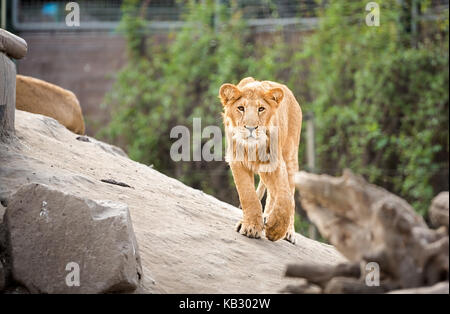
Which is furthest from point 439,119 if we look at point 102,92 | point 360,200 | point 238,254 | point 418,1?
point 360,200

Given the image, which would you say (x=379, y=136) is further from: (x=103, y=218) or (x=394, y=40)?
(x=103, y=218)

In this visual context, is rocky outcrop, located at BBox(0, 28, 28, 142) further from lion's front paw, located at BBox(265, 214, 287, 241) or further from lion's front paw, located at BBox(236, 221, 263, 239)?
lion's front paw, located at BBox(265, 214, 287, 241)

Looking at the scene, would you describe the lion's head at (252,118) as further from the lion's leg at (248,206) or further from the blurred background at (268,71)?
the blurred background at (268,71)

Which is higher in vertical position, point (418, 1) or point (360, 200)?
point (418, 1)

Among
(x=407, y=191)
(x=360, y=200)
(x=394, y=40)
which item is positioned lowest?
(x=407, y=191)

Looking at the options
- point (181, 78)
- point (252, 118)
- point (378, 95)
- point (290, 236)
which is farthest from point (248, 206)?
point (181, 78)

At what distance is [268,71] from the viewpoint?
1096cm

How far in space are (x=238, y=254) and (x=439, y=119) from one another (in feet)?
21.8

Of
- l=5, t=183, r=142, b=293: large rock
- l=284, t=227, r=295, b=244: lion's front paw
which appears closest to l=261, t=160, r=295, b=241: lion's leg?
l=284, t=227, r=295, b=244: lion's front paw

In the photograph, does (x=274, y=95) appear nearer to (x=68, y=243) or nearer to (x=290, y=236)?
(x=290, y=236)

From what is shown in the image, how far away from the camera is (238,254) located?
15.3ft

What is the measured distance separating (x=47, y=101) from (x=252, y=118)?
3247mm

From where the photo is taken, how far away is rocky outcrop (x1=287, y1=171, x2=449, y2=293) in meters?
3.26

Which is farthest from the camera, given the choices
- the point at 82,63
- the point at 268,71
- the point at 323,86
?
the point at 82,63
